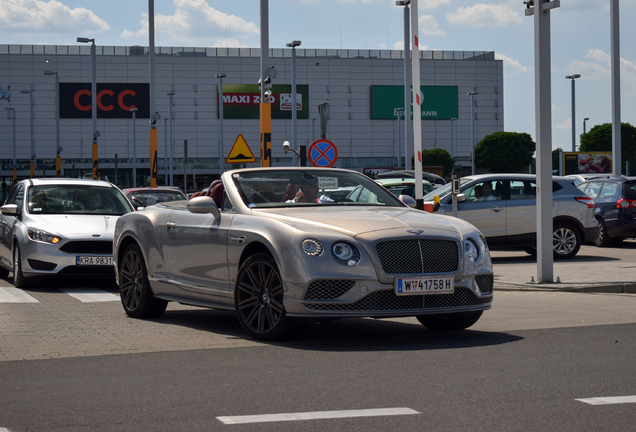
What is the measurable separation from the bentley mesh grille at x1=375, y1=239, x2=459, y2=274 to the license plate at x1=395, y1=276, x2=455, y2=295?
0.07 meters

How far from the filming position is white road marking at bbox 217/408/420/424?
4871mm

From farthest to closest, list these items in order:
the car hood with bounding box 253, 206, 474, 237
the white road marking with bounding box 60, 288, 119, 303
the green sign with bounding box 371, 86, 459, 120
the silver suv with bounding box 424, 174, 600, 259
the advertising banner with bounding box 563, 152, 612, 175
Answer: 1. the green sign with bounding box 371, 86, 459, 120
2. the advertising banner with bounding box 563, 152, 612, 175
3. the silver suv with bounding box 424, 174, 600, 259
4. the white road marking with bounding box 60, 288, 119, 303
5. the car hood with bounding box 253, 206, 474, 237

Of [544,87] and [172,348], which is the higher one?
[544,87]

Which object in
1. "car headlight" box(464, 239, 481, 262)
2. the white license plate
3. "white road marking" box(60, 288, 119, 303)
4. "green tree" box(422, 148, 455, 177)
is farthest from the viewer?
"green tree" box(422, 148, 455, 177)

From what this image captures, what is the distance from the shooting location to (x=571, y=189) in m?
18.5

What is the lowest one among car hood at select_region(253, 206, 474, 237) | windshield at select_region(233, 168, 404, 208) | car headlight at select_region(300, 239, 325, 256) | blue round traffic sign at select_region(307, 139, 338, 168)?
car headlight at select_region(300, 239, 325, 256)

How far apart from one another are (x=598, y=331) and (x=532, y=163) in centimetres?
8881

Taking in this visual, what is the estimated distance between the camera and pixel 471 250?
25.6ft

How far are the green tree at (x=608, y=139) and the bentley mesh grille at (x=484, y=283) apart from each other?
70.3 metres

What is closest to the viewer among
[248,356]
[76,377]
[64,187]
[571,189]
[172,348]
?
[76,377]

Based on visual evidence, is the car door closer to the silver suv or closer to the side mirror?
the side mirror

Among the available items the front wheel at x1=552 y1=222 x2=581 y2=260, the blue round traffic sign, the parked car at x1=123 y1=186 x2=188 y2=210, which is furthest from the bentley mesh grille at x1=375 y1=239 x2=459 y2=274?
the parked car at x1=123 y1=186 x2=188 y2=210

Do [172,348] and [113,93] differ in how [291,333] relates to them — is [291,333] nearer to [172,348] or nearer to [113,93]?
[172,348]

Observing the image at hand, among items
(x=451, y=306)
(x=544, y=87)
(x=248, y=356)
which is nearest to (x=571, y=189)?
(x=544, y=87)
